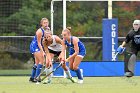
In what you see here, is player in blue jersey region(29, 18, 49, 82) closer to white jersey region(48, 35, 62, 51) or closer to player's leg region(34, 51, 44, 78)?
player's leg region(34, 51, 44, 78)

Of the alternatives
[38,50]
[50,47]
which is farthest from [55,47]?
[38,50]

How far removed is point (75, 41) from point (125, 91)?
4.18 m

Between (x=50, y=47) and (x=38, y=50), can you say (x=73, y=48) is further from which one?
(x=38, y=50)

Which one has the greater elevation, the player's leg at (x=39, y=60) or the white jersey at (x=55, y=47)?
the white jersey at (x=55, y=47)

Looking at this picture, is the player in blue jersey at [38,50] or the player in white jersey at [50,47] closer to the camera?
the player in white jersey at [50,47]

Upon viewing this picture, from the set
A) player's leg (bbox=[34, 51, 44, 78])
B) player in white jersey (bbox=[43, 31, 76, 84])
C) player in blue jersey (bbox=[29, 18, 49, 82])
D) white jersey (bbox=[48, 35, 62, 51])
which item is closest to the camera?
player in white jersey (bbox=[43, 31, 76, 84])

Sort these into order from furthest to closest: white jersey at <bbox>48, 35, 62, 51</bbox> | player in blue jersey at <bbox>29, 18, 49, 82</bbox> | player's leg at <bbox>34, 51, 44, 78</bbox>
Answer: white jersey at <bbox>48, 35, 62, 51</bbox> < player's leg at <bbox>34, 51, 44, 78</bbox> < player in blue jersey at <bbox>29, 18, 49, 82</bbox>

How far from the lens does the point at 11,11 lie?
2678 centimetres

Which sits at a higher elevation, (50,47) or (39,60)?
(50,47)

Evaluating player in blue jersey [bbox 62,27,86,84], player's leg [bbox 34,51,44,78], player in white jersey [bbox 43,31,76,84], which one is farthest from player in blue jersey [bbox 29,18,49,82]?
player in blue jersey [bbox 62,27,86,84]

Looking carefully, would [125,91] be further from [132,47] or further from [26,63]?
[26,63]

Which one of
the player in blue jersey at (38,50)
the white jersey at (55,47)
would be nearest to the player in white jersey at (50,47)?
the white jersey at (55,47)

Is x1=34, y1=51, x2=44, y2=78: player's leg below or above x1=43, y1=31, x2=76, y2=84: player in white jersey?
below

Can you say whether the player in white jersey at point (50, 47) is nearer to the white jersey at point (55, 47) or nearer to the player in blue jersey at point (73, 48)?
the white jersey at point (55, 47)
